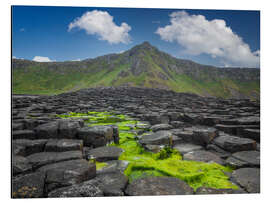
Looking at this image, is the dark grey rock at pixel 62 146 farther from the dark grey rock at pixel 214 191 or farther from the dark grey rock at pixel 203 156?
the dark grey rock at pixel 214 191

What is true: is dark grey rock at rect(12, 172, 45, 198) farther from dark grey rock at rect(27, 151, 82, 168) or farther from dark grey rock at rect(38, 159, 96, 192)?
dark grey rock at rect(27, 151, 82, 168)

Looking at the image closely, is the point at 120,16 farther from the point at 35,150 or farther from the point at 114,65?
the point at 114,65

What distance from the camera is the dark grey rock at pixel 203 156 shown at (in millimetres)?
3703

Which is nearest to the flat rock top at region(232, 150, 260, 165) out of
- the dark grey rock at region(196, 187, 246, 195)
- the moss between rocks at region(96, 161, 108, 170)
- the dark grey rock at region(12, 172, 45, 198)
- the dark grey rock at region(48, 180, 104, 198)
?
the dark grey rock at region(196, 187, 246, 195)

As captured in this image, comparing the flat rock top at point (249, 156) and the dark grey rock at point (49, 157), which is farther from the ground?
the dark grey rock at point (49, 157)

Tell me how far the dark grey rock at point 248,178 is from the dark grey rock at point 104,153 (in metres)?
2.27

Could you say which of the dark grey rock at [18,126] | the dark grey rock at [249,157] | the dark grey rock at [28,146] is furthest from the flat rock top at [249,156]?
the dark grey rock at [18,126]

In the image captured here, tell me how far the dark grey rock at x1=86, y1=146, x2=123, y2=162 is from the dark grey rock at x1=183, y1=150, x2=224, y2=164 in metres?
1.51

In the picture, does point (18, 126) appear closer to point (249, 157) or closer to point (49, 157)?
point (49, 157)

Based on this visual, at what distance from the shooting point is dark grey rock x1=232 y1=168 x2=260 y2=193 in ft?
9.02

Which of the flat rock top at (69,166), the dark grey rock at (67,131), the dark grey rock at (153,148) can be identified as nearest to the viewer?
the flat rock top at (69,166)

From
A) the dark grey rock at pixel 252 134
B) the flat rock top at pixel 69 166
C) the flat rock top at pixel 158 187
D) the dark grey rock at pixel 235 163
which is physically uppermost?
the dark grey rock at pixel 252 134

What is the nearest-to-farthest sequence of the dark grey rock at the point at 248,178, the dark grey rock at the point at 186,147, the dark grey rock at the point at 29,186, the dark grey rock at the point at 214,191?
the dark grey rock at the point at 29,186
the dark grey rock at the point at 214,191
the dark grey rock at the point at 248,178
the dark grey rock at the point at 186,147

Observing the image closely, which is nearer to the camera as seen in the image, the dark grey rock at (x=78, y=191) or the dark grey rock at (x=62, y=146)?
the dark grey rock at (x=78, y=191)
